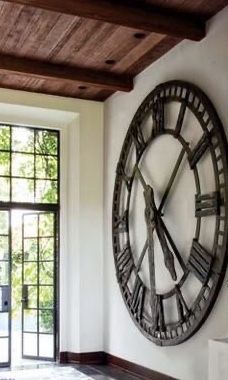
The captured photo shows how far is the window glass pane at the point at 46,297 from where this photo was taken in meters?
7.90

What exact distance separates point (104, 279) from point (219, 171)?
A: 129 inches

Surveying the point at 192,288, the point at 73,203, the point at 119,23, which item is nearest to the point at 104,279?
the point at 73,203

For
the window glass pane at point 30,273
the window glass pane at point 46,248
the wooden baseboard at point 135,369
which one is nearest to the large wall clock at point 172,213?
the wooden baseboard at point 135,369

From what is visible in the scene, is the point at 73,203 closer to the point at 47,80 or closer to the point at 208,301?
the point at 47,80

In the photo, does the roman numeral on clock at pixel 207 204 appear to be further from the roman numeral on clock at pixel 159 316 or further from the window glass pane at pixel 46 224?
the window glass pane at pixel 46 224

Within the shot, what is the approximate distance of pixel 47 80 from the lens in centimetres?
721

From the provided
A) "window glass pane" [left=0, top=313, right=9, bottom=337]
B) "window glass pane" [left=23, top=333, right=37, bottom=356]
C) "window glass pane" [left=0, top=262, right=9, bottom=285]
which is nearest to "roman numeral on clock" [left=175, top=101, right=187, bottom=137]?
"window glass pane" [left=0, top=262, right=9, bottom=285]

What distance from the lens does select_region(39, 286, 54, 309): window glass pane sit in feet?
25.9

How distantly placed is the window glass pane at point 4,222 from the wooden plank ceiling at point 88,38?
1.87 metres

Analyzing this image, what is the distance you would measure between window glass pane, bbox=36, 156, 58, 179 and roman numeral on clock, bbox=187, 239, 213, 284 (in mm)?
3367

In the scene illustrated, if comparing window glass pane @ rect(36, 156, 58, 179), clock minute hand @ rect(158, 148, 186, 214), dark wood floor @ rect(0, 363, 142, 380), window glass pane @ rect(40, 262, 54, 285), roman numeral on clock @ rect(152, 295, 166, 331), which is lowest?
dark wood floor @ rect(0, 363, 142, 380)

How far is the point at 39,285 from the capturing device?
7.91 meters

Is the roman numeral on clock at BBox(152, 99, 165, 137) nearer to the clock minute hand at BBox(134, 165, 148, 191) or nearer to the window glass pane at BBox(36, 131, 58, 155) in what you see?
the clock minute hand at BBox(134, 165, 148, 191)

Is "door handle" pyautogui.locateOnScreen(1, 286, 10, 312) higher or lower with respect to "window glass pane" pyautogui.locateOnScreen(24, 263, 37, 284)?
lower
